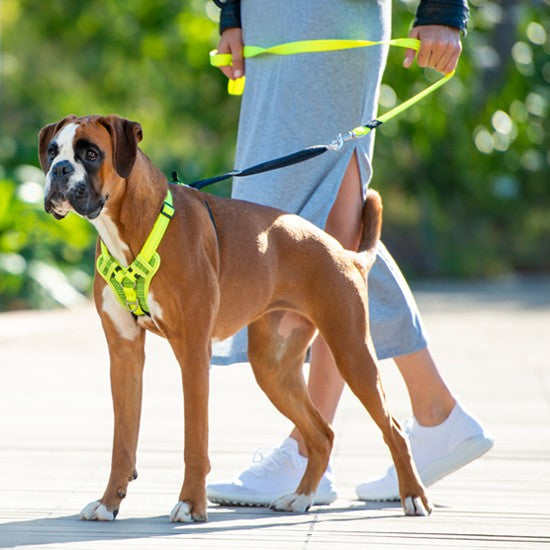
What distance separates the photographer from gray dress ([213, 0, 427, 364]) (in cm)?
429

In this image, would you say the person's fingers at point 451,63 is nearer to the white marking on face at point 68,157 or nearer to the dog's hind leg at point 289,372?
the dog's hind leg at point 289,372

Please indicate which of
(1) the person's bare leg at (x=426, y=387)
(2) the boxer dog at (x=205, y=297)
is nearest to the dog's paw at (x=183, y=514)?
(2) the boxer dog at (x=205, y=297)

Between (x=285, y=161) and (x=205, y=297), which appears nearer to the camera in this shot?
(x=205, y=297)

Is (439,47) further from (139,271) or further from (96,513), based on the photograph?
(96,513)

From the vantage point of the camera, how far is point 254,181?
442 cm

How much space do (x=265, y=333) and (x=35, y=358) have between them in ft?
14.7

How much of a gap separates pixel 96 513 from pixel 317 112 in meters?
1.61

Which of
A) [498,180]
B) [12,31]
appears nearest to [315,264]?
[498,180]

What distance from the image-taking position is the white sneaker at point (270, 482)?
13.7 feet

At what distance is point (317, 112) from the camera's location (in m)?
4.37

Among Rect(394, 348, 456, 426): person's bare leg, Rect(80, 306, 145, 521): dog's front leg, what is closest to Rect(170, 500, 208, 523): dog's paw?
Rect(80, 306, 145, 521): dog's front leg

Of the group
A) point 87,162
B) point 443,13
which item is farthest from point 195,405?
point 443,13

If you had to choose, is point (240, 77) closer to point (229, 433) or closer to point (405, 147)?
point (229, 433)

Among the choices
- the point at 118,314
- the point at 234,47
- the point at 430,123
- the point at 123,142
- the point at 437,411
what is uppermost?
the point at 430,123
